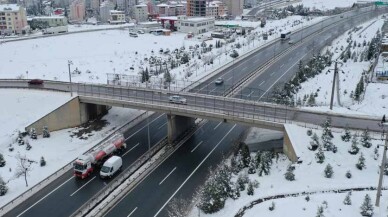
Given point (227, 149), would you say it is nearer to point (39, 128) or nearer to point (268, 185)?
point (268, 185)

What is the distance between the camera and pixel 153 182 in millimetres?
30656

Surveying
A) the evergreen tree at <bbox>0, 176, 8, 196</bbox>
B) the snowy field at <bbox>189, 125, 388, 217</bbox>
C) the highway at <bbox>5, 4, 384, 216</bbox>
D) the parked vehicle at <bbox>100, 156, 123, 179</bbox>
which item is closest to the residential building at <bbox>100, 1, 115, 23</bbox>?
the highway at <bbox>5, 4, 384, 216</bbox>

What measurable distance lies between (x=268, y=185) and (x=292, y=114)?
33.8 feet

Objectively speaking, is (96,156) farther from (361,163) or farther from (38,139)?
(361,163)

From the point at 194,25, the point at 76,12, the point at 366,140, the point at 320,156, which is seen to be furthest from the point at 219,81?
the point at 76,12

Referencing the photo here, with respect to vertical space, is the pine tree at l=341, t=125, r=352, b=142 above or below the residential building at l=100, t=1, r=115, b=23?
below

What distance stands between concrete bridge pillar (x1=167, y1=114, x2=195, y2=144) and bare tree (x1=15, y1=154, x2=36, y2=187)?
1267 centimetres

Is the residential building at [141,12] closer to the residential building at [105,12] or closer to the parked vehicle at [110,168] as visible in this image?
the residential building at [105,12]

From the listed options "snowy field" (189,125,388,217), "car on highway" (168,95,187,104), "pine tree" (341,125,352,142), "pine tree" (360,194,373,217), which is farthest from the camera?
"car on highway" (168,95,187,104)

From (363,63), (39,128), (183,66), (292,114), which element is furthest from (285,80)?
(39,128)

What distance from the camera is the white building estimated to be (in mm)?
111000

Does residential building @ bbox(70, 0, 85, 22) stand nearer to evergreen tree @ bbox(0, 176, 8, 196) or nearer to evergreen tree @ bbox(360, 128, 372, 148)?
evergreen tree @ bbox(0, 176, 8, 196)

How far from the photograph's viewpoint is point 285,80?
189ft

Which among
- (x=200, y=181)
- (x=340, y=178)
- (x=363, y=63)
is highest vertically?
(x=363, y=63)
